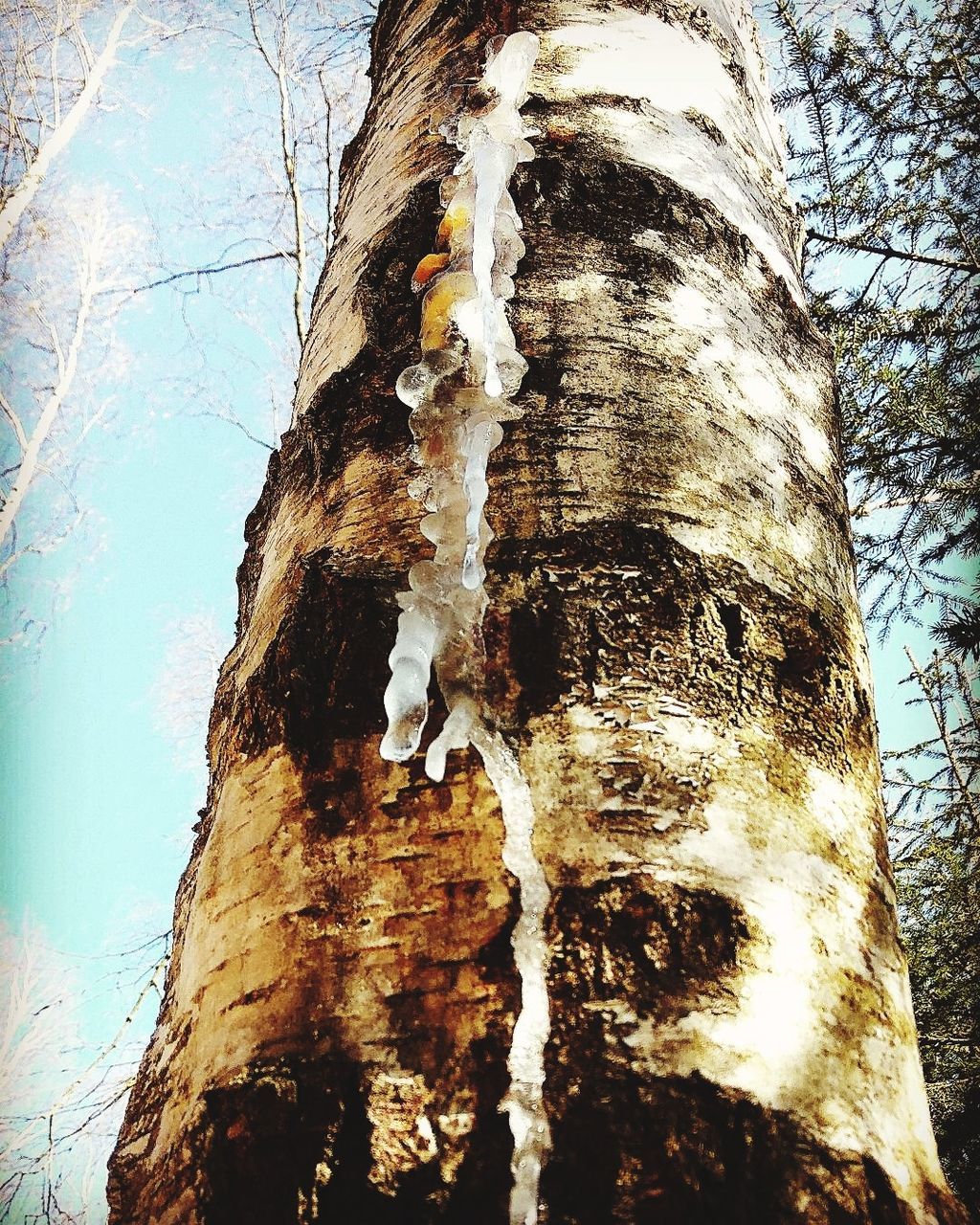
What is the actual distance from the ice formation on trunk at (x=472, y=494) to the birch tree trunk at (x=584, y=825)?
0.04 feet

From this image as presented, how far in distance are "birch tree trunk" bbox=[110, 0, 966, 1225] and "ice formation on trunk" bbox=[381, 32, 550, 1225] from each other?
0.01 meters

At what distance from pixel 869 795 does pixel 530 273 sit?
599 millimetres

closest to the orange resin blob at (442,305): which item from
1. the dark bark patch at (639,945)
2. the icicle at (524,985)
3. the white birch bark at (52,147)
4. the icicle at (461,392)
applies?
the icicle at (461,392)

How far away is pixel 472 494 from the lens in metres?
0.73

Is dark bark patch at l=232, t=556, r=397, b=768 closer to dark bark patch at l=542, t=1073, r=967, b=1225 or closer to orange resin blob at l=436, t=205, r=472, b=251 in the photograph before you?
dark bark patch at l=542, t=1073, r=967, b=1225

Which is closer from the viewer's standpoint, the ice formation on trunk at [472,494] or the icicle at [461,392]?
the ice formation on trunk at [472,494]

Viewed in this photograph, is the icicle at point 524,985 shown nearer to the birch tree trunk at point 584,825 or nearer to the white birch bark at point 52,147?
the birch tree trunk at point 584,825

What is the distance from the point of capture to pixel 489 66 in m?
1.18

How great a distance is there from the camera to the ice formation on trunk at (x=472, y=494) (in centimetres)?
55

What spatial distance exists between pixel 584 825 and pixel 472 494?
29 cm

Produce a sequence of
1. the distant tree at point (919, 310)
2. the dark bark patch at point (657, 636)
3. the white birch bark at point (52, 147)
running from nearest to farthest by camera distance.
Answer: the dark bark patch at point (657, 636) < the distant tree at point (919, 310) < the white birch bark at point (52, 147)

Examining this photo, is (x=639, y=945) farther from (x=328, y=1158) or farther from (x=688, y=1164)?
(x=328, y=1158)

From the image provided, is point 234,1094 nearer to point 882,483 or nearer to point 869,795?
point 869,795

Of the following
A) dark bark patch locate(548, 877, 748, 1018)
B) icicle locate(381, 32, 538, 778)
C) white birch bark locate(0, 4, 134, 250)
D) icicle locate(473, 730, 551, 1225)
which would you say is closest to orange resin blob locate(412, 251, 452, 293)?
icicle locate(381, 32, 538, 778)
